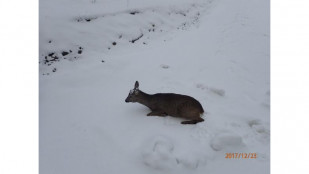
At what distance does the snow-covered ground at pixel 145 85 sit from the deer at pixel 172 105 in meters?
0.19

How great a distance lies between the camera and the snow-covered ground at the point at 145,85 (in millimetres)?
3504

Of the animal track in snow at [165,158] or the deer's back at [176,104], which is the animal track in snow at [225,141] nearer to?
the animal track in snow at [165,158]

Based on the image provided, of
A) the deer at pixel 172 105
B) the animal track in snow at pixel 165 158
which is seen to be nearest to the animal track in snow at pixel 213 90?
the deer at pixel 172 105

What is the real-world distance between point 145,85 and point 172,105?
1503 millimetres

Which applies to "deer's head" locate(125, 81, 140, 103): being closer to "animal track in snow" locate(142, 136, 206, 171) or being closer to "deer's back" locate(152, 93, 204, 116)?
"deer's back" locate(152, 93, 204, 116)

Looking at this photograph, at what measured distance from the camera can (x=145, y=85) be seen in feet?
18.3

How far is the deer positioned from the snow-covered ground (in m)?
0.19

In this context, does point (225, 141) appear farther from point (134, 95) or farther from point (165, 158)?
point (134, 95)

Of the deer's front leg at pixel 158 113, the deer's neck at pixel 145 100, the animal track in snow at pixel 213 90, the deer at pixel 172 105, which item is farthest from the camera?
the animal track in snow at pixel 213 90

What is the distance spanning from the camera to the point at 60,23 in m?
7.08

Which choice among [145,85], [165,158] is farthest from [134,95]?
[165,158]
